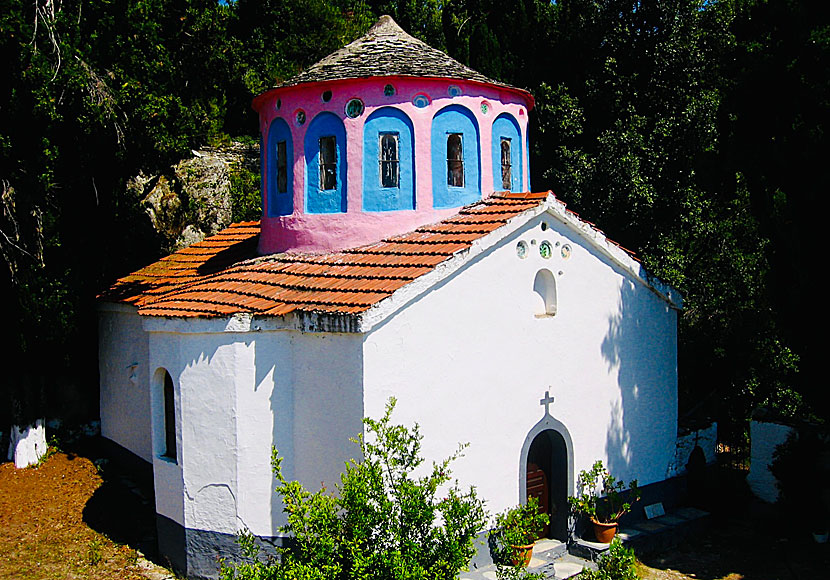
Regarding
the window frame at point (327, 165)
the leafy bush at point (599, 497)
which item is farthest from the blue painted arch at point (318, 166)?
the leafy bush at point (599, 497)

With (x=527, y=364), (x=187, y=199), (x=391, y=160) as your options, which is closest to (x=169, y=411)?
(x=391, y=160)

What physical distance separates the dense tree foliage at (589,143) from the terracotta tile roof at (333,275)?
244 cm

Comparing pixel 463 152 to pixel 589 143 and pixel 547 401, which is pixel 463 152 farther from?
pixel 589 143

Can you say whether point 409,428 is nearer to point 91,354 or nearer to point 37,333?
point 37,333

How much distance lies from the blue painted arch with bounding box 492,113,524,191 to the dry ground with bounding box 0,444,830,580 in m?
6.21

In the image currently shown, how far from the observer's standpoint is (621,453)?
12289 mm

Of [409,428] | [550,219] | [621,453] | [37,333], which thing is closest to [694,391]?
[621,453]

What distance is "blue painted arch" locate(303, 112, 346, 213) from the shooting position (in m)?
12.5

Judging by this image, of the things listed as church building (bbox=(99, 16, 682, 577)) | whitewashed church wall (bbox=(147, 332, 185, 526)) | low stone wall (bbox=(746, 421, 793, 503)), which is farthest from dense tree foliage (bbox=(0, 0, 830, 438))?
whitewashed church wall (bbox=(147, 332, 185, 526))

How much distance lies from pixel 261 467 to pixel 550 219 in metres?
5.29

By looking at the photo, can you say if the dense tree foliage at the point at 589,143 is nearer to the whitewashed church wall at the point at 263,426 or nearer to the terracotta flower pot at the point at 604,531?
the terracotta flower pot at the point at 604,531

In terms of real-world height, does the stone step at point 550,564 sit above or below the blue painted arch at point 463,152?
below

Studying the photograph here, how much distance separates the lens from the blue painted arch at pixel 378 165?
12312 mm

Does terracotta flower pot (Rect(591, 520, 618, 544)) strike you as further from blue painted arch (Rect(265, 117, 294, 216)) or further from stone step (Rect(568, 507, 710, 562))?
blue painted arch (Rect(265, 117, 294, 216))
